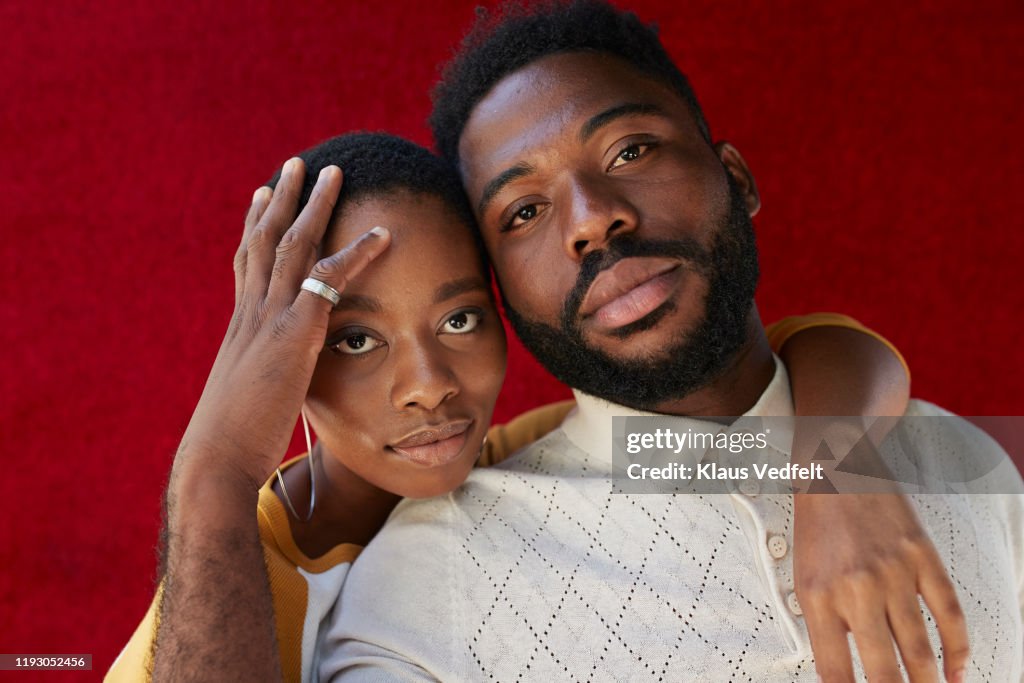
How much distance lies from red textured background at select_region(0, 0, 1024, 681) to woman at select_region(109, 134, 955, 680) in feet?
2.97

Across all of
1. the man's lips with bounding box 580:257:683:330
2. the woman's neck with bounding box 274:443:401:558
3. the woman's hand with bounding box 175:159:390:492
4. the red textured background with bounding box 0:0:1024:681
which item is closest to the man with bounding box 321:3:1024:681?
the man's lips with bounding box 580:257:683:330

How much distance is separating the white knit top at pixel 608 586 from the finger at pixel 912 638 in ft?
0.96

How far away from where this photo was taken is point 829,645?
3.84 feet

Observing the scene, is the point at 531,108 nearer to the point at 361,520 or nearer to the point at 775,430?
the point at 775,430

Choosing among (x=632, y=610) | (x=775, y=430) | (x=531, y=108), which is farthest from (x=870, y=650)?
(x=531, y=108)

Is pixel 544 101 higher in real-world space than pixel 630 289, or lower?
higher

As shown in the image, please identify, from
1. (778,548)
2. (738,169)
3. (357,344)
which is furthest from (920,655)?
(738,169)

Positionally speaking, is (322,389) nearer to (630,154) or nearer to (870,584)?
(630,154)

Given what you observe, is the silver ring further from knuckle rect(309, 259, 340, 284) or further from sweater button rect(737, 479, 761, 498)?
sweater button rect(737, 479, 761, 498)

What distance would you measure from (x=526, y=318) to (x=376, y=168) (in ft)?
1.32

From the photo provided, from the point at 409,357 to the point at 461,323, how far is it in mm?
150

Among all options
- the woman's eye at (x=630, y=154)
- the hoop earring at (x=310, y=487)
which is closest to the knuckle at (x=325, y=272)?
the hoop earring at (x=310, y=487)

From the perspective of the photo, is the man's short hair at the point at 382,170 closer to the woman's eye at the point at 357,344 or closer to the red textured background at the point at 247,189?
the woman's eye at the point at 357,344

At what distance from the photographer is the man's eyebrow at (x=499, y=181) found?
163 centimetres
